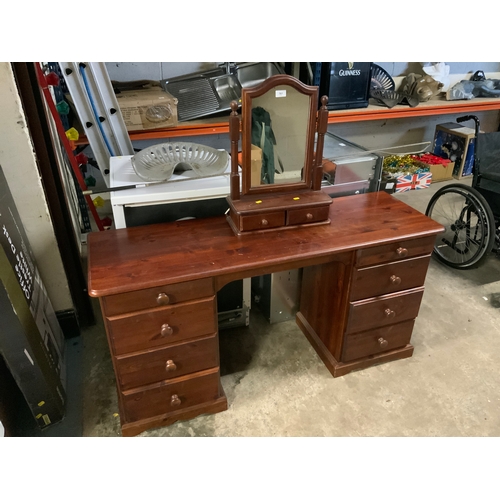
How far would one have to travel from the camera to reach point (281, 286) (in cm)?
205

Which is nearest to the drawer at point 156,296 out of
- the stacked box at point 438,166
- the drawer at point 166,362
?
the drawer at point 166,362

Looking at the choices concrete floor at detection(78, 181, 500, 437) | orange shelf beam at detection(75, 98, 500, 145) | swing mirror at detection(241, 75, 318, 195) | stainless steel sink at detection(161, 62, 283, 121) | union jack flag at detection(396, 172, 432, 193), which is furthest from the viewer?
union jack flag at detection(396, 172, 432, 193)

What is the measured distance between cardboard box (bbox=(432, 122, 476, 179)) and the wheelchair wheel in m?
0.70

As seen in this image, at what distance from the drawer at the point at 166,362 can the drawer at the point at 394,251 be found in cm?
64

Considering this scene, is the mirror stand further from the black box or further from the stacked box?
the stacked box

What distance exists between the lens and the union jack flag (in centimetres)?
361

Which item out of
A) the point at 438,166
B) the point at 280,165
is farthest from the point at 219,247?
the point at 438,166

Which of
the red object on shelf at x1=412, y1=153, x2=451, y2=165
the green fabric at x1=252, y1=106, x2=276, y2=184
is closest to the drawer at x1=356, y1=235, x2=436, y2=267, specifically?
the green fabric at x1=252, y1=106, x2=276, y2=184

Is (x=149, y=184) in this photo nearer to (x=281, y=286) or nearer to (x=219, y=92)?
(x=281, y=286)

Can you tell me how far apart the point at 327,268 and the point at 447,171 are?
2.76 meters

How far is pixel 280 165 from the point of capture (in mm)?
1528

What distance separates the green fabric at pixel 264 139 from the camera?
1406mm

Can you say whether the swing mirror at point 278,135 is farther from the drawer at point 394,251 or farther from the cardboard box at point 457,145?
the cardboard box at point 457,145

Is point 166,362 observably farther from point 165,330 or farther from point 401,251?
point 401,251
